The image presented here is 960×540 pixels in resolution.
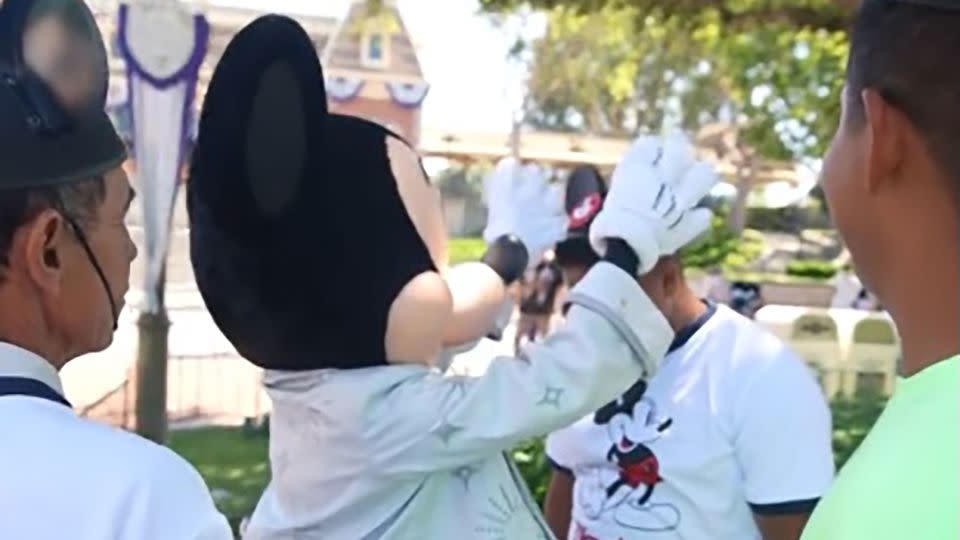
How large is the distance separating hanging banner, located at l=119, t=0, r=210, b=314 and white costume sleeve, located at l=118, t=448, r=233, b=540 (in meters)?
5.28

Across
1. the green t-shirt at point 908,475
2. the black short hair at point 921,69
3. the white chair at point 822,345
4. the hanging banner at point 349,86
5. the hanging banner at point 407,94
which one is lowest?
the white chair at point 822,345

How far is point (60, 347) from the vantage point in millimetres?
1477

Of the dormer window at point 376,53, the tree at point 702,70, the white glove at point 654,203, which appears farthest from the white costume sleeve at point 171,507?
the dormer window at point 376,53

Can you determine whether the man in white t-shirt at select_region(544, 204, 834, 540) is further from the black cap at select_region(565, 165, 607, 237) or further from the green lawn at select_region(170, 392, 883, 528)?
Result: the green lawn at select_region(170, 392, 883, 528)

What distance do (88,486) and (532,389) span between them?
93 cm

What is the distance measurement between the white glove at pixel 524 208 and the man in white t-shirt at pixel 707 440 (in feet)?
0.19

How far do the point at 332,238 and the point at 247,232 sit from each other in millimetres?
127

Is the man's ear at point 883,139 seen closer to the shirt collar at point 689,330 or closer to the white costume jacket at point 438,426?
the white costume jacket at point 438,426

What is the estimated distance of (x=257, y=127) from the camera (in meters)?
2.10

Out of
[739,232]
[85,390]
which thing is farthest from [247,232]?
[739,232]

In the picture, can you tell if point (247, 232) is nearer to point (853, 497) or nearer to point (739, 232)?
point (853, 497)

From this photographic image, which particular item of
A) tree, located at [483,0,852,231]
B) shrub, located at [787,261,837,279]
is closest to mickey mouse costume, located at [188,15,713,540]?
tree, located at [483,0,852,231]

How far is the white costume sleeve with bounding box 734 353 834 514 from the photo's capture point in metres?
2.43

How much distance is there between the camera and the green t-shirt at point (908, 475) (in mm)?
939
